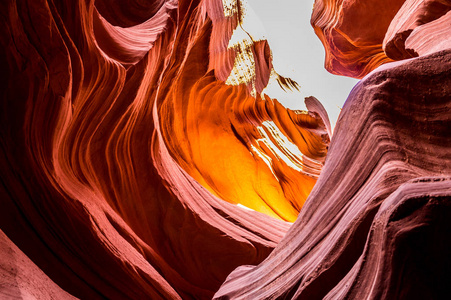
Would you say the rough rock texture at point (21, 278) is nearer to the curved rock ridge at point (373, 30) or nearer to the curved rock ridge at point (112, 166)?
the curved rock ridge at point (112, 166)

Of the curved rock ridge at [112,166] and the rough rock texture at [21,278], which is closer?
the rough rock texture at [21,278]

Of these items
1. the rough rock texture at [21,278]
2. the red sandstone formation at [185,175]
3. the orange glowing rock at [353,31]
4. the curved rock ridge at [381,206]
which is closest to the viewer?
the curved rock ridge at [381,206]

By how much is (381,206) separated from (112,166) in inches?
106

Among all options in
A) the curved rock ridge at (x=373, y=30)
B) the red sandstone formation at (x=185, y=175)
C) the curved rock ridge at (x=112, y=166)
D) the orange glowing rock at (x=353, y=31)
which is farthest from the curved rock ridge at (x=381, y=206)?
the orange glowing rock at (x=353, y=31)

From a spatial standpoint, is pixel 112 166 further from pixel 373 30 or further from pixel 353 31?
pixel 373 30

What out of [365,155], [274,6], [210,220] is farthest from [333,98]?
[365,155]

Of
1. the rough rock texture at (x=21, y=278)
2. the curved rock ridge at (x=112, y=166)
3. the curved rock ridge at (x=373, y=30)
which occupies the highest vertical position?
the curved rock ridge at (x=373, y=30)

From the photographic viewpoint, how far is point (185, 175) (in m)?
4.33

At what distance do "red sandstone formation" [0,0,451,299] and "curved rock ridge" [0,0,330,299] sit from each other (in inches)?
0.5

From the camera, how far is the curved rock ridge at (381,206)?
1.17 metres

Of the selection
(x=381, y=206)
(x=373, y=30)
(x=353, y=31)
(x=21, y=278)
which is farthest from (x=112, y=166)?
(x=373, y=30)

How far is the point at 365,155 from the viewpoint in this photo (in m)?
1.66

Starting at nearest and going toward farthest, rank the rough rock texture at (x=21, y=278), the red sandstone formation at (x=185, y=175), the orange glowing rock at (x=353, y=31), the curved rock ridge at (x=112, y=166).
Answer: the red sandstone formation at (x=185, y=175) → the rough rock texture at (x=21, y=278) → the curved rock ridge at (x=112, y=166) → the orange glowing rock at (x=353, y=31)

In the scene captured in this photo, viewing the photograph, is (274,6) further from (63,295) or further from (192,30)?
(63,295)
